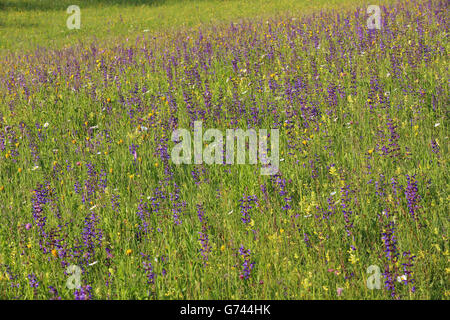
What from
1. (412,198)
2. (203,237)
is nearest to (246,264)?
(203,237)

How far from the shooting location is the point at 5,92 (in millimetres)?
6699

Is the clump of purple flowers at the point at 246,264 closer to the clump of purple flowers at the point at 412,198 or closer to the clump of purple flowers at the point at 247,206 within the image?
the clump of purple flowers at the point at 247,206

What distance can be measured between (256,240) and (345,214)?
1.94 feet

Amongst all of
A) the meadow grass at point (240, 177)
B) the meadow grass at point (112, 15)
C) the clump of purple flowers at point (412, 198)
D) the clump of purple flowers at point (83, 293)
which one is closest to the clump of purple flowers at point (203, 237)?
the meadow grass at point (240, 177)

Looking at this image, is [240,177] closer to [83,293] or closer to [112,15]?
[83,293]

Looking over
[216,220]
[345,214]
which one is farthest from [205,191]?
[345,214]

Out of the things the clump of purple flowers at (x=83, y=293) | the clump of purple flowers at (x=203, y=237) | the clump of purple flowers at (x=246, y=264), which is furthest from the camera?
the clump of purple flowers at (x=203, y=237)

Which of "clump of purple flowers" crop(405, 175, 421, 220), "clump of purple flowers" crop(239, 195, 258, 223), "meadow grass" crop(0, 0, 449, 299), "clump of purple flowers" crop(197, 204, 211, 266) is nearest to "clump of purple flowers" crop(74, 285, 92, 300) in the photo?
"meadow grass" crop(0, 0, 449, 299)

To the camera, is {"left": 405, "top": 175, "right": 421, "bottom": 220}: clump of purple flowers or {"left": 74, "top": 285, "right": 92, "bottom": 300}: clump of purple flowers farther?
{"left": 405, "top": 175, "right": 421, "bottom": 220}: clump of purple flowers

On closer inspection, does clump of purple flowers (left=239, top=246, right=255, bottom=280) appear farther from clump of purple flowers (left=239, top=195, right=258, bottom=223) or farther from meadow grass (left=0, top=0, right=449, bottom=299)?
clump of purple flowers (left=239, top=195, right=258, bottom=223)

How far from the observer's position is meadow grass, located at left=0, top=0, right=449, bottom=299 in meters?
2.74

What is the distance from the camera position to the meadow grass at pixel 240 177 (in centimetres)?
274

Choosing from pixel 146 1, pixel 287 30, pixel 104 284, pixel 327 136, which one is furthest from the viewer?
pixel 146 1
